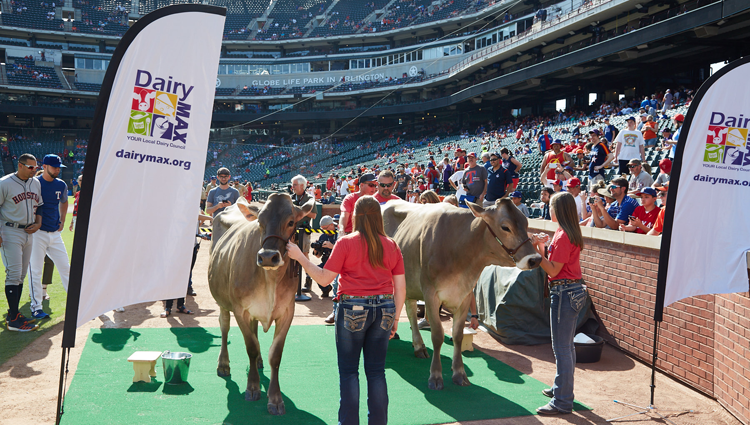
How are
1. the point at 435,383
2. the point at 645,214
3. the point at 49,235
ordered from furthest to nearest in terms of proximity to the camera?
the point at 49,235 < the point at 645,214 < the point at 435,383

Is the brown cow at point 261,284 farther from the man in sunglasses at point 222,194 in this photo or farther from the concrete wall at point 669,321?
the concrete wall at point 669,321

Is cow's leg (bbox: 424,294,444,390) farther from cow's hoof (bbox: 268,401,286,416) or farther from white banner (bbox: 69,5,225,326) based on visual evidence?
white banner (bbox: 69,5,225,326)

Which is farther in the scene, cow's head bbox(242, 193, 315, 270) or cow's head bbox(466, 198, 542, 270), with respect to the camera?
cow's head bbox(466, 198, 542, 270)

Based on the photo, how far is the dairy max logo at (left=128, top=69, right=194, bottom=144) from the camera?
3861 mm

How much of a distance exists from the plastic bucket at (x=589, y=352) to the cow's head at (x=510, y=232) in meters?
2.46

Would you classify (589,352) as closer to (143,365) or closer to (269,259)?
(269,259)

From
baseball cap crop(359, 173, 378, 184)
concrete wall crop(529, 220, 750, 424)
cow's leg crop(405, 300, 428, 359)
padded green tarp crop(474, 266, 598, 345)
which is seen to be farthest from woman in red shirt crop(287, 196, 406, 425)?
padded green tarp crop(474, 266, 598, 345)

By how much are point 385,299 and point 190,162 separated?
1.87 metres

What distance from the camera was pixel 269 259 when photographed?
14.5 feet

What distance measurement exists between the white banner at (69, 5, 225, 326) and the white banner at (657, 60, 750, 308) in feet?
14.7

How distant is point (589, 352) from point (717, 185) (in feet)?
9.90

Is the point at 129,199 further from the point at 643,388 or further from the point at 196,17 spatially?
the point at 643,388

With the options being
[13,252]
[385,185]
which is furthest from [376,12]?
[13,252]

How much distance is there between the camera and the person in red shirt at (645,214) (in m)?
7.65
